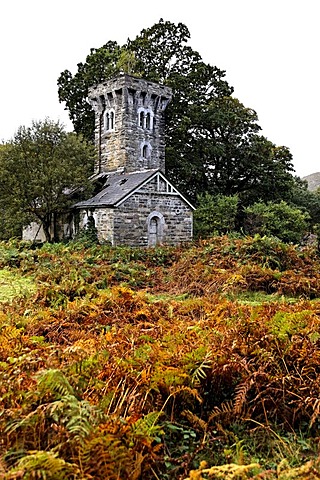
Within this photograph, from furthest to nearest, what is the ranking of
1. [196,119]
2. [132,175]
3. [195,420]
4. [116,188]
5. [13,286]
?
[196,119] < [132,175] < [116,188] < [13,286] < [195,420]

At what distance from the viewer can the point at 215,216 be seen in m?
30.3

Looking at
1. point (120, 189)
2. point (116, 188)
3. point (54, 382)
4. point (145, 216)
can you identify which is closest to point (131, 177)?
point (116, 188)

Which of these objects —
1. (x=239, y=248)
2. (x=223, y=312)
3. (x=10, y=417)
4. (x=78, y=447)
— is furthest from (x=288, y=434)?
(x=239, y=248)

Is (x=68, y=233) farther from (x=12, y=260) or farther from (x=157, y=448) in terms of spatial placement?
(x=157, y=448)

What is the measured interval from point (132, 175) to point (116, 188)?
1553mm

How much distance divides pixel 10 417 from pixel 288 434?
232cm

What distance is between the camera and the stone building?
23641mm

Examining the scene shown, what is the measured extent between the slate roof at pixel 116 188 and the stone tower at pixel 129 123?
6.60 ft

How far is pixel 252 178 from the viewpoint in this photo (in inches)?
1398

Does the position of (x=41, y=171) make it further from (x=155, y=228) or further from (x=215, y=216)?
(x=215, y=216)

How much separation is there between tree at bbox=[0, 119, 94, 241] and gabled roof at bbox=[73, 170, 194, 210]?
48.5 inches

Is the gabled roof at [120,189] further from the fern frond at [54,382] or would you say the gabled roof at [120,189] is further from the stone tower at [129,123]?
the fern frond at [54,382]

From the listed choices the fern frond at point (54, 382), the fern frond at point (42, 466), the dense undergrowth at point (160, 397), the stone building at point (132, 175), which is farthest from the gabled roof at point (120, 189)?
the fern frond at point (42, 466)

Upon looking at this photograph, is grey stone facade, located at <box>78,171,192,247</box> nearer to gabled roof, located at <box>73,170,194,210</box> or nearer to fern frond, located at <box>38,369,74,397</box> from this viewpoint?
gabled roof, located at <box>73,170,194,210</box>
